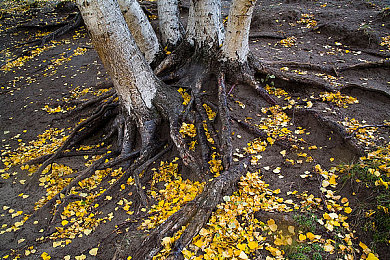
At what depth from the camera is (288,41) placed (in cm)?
716

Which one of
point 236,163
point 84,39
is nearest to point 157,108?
point 236,163

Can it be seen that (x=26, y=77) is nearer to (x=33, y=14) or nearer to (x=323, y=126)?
(x=33, y=14)

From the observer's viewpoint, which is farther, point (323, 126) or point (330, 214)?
point (323, 126)

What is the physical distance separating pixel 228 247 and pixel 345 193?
1489mm

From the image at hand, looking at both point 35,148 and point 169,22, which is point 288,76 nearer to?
point 169,22

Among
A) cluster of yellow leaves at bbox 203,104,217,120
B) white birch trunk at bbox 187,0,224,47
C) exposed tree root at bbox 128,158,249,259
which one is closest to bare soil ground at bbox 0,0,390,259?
exposed tree root at bbox 128,158,249,259

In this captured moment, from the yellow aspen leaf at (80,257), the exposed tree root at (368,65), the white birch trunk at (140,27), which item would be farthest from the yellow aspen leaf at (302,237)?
the white birch trunk at (140,27)

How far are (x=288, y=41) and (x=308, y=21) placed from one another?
1.35m

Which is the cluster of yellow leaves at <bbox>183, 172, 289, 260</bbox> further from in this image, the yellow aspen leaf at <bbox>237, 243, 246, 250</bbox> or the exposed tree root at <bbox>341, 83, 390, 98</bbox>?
the exposed tree root at <bbox>341, 83, 390, 98</bbox>

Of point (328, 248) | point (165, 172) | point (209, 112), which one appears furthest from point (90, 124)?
point (328, 248)

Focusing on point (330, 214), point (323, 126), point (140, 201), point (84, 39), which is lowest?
point (140, 201)

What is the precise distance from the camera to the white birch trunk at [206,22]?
4645 millimetres

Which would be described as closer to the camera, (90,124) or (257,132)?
(257,132)

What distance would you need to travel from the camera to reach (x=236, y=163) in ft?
11.7
